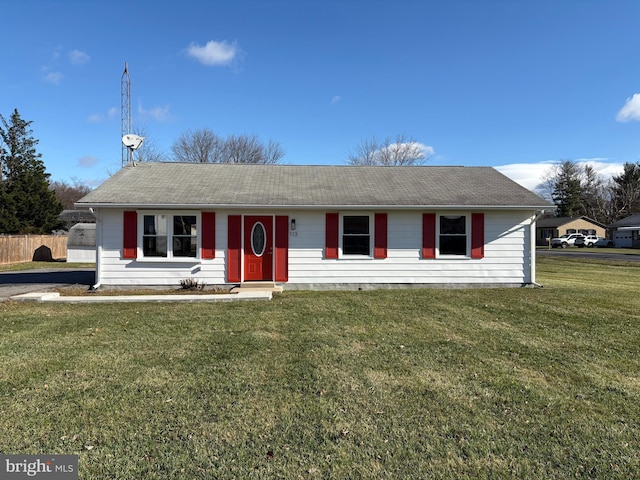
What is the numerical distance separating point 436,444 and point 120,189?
10.5m

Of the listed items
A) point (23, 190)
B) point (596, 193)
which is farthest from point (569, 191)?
point (23, 190)

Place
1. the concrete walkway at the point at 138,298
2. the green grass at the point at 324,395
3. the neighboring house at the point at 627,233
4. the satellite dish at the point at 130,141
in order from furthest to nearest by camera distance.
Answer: the neighboring house at the point at 627,233 → the satellite dish at the point at 130,141 → the concrete walkway at the point at 138,298 → the green grass at the point at 324,395

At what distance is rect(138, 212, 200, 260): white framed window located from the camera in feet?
33.9

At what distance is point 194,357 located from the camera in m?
4.93

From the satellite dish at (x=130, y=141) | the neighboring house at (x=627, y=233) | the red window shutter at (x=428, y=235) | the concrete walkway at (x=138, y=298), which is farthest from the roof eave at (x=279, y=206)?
the neighboring house at (x=627, y=233)

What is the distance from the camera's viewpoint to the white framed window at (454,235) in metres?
10.9

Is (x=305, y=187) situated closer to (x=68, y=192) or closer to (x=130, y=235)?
(x=130, y=235)

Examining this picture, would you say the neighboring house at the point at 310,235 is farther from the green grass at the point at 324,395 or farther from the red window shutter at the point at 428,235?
the green grass at the point at 324,395

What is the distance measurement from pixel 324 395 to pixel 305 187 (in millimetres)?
8510

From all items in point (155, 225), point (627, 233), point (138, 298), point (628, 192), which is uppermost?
point (628, 192)

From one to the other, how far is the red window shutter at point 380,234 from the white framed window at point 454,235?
62.9 inches

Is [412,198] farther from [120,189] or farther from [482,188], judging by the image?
[120,189]

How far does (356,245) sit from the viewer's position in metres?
10.8

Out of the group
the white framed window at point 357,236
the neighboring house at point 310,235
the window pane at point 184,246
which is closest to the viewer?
the neighboring house at point 310,235
